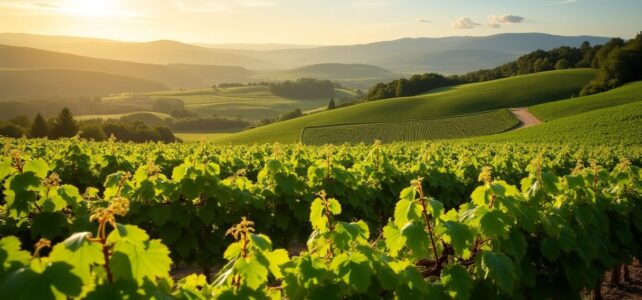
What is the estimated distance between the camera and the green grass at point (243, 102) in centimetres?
15312

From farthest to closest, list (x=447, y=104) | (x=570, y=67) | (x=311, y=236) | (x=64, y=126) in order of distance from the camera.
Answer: (x=570, y=67), (x=447, y=104), (x=64, y=126), (x=311, y=236)

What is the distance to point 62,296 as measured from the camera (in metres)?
2.25

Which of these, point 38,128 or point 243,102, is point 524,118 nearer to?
point 38,128

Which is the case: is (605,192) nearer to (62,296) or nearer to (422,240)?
(422,240)

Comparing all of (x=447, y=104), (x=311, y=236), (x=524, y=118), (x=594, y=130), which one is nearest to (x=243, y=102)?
(x=447, y=104)

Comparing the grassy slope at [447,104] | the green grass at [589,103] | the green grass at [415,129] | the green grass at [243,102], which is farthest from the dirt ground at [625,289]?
the green grass at [243,102]

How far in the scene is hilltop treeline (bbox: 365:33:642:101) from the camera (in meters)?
82.2

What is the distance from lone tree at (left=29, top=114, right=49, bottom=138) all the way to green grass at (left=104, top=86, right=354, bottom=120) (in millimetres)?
80355

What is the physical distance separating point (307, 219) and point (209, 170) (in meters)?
2.18

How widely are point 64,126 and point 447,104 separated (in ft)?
214

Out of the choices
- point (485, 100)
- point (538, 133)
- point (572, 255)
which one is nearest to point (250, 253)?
→ point (572, 255)

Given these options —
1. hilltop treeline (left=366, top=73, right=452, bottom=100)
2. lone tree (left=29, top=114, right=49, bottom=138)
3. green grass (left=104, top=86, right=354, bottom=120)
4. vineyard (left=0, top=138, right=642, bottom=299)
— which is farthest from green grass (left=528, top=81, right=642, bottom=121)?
green grass (left=104, top=86, right=354, bottom=120)

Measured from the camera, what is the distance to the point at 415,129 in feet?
231

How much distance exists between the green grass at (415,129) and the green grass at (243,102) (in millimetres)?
78228
